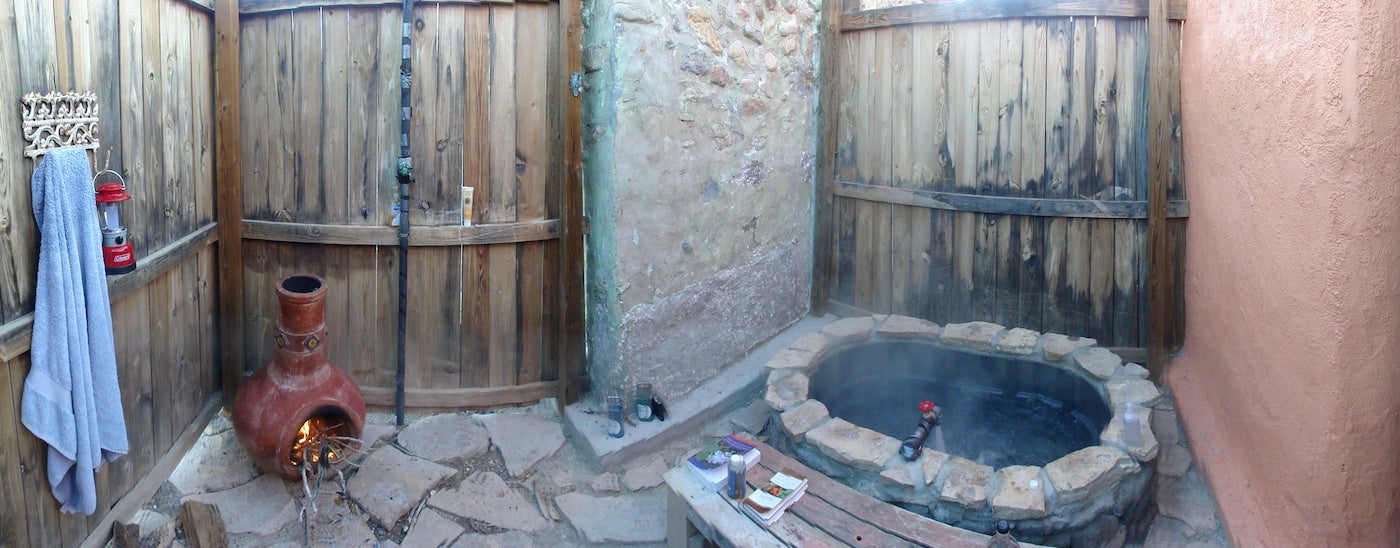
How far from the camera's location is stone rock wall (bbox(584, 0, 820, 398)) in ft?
12.8

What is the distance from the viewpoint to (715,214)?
4324 millimetres

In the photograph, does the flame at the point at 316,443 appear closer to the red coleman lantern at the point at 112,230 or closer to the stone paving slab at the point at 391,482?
the stone paving slab at the point at 391,482

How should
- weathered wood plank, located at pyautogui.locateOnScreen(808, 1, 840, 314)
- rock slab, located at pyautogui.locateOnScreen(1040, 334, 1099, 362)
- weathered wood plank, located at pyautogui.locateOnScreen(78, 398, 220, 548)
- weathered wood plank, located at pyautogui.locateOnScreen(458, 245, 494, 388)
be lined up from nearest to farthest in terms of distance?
weathered wood plank, located at pyautogui.locateOnScreen(78, 398, 220, 548)
rock slab, located at pyautogui.locateOnScreen(1040, 334, 1099, 362)
weathered wood plank, located at pyautogui.locateOnScreen(458, 245, 494, 388)
weathered wood plank, located at pyautogui.locateOnScreen(808, 1, 840, 314)

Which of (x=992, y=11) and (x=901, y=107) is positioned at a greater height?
(x=992, y=11)

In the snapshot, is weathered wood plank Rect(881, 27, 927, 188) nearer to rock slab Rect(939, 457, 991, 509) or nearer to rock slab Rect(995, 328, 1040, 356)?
rock slab Rect(995, 328, 1040, 356)

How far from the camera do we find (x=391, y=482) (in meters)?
3.66

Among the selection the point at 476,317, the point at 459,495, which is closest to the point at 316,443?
the point at 459,495

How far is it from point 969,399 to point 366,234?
2694mm

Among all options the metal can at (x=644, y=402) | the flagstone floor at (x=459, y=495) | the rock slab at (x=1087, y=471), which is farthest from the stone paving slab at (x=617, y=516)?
the rock slab at (x=1087, y=471)

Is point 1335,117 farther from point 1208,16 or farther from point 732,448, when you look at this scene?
point 732,448

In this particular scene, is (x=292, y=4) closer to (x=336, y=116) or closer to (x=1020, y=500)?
(x=336, y=116)

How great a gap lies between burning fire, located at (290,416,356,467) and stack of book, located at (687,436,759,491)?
1.33 metres

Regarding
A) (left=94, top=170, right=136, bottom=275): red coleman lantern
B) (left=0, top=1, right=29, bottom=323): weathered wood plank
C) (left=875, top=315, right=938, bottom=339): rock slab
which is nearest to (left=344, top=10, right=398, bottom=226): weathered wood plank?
(left=94, top=170, right=136, bottom=275): red coleman lantern

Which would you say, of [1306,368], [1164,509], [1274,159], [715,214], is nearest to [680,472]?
[715,214]
